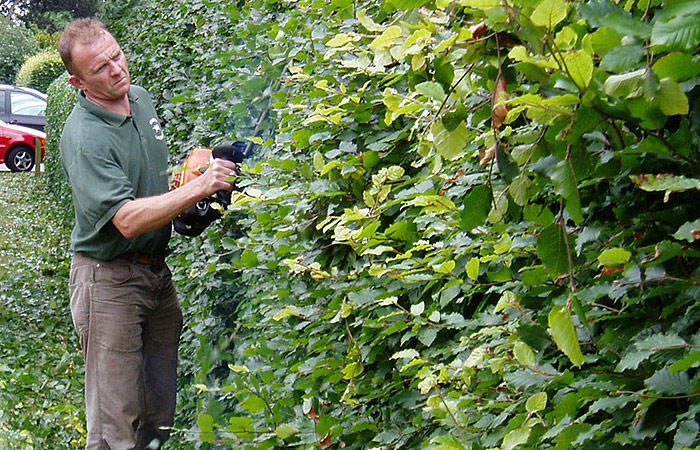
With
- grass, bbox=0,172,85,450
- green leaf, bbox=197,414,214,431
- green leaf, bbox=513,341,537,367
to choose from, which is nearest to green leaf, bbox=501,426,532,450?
green leaf, bbox=513,341,537,367

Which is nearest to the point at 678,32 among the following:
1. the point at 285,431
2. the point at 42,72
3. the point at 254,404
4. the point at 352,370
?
the point at 352,370

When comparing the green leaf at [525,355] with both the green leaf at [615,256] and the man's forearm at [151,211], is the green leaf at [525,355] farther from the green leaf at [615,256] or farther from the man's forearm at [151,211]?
the man's forearm at [151,211]

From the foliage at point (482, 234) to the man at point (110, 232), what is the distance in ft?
1.95

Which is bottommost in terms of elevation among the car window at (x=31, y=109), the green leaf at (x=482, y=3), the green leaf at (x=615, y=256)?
the car window at (x=31, y=109)

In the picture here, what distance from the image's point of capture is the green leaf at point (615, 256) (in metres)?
1.41

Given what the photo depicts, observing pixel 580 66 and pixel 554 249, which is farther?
pixel 554 249

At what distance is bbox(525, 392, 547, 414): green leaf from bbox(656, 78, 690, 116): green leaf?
65 cm

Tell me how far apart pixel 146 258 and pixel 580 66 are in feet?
11.2

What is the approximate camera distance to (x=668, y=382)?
1.33 metres

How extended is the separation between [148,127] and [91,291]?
0.87m

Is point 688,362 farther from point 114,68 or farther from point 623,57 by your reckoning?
point 114,68

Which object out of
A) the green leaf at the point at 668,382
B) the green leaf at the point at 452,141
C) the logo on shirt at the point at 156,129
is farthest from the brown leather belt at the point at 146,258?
the green leaf at the point at 668,382

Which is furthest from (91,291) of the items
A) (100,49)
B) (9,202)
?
(9,202)

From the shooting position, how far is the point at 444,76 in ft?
4.81
